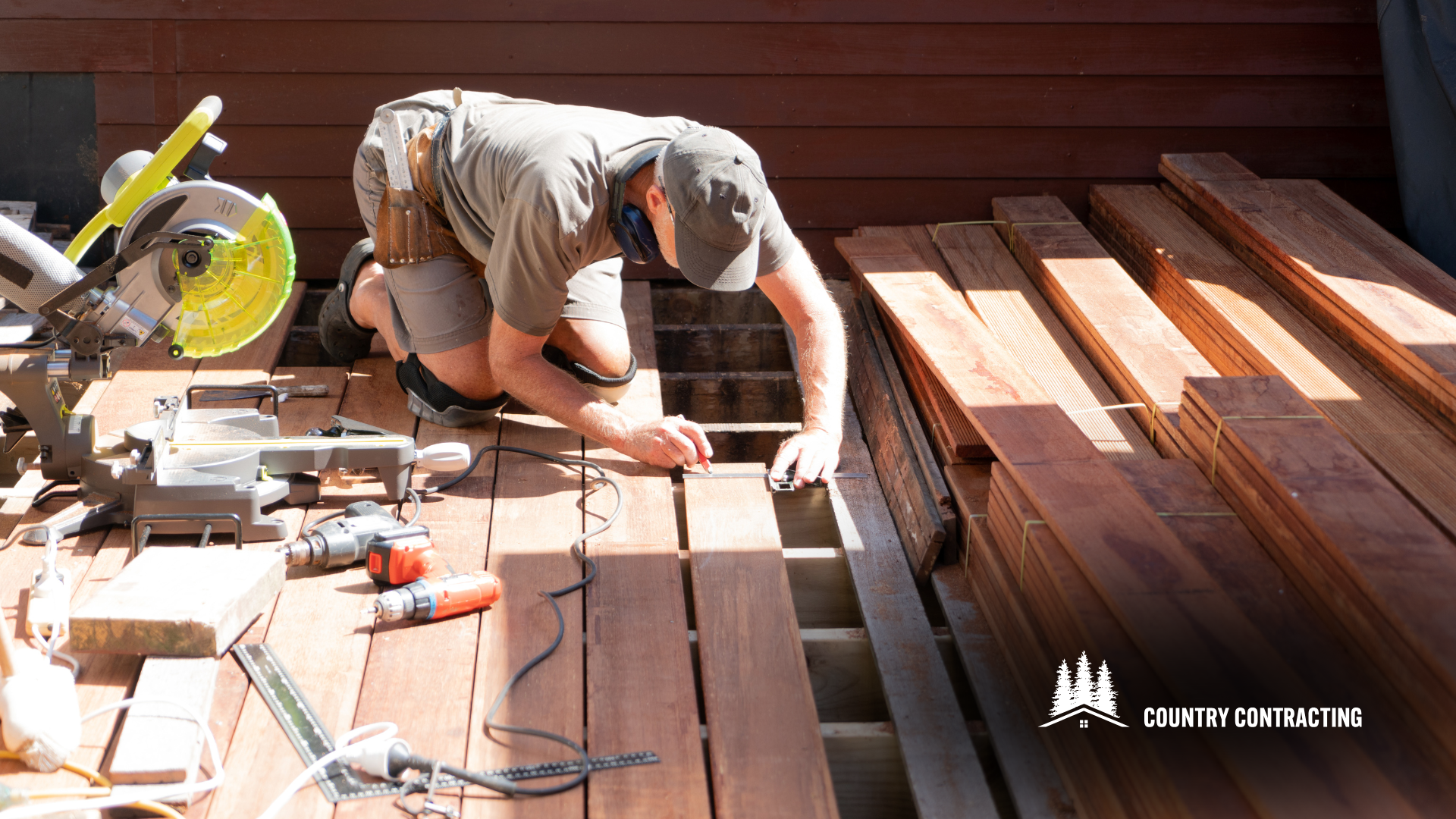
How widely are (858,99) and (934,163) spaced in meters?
0.38

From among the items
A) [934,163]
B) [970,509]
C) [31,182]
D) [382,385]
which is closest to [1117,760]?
[970,509]

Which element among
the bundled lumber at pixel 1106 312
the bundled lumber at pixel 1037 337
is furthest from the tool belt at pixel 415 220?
the bundled lumber at pixel 1106 312

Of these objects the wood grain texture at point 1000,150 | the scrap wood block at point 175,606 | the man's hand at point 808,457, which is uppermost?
the wood grain texture at point 1000,150

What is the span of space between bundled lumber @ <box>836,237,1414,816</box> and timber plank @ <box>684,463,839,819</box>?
45 centimetres

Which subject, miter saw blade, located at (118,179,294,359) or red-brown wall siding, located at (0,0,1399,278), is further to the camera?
red-brown wall siding, located at (0,0,1399,278)

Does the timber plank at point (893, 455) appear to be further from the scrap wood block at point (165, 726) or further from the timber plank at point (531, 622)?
the scrap wood block at point (165, 726)

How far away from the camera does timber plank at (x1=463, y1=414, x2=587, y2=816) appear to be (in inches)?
74.1

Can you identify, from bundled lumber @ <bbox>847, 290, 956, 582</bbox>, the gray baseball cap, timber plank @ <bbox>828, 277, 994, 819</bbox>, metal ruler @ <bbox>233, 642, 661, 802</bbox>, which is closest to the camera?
Result: metal ruler @ <bbox>233, 642, 661, 802</bbox>

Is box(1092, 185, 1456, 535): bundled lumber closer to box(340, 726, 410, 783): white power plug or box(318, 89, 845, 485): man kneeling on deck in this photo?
box(318, 89, 845, 485): man kneeling on deck

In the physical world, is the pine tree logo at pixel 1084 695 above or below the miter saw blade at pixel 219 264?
below

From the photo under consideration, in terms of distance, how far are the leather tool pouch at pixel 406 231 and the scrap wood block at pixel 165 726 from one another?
4.27 ft

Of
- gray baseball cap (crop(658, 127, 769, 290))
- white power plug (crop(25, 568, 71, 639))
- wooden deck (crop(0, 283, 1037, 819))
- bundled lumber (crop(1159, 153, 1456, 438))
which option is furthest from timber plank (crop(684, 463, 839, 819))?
bundled lumber (crop(1159, 153, 1456, 438))

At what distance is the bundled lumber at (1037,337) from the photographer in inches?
111

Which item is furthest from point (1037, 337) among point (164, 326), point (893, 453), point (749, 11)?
point (164, 326)
